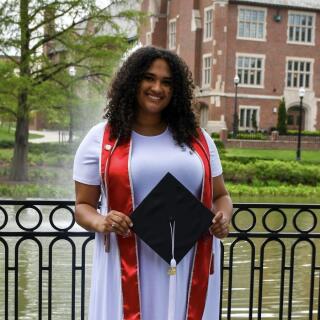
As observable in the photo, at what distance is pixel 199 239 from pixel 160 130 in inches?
20.9

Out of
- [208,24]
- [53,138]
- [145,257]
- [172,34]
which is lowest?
[53,138]

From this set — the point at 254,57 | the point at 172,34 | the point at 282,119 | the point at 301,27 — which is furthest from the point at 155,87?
the point at 172,34

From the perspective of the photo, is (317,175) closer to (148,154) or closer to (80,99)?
(80,99)

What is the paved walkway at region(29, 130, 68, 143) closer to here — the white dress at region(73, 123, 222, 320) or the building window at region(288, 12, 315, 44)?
the building window at region(288, 12, 315, 44)

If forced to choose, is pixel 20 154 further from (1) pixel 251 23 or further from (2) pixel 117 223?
(1) pixel 251 23

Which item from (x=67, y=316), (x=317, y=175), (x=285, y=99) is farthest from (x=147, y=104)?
(x=285, y=99)

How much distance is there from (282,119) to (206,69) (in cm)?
609

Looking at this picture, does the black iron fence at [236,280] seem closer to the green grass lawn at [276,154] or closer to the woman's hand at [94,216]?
the woman's hand at [94,216]

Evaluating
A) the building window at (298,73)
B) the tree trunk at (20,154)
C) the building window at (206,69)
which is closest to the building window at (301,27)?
the building window at (298,73)

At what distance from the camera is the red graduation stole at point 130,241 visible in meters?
2.75

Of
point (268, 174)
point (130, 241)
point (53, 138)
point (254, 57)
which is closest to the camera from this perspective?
point (130, 241)

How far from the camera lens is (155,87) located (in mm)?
2836

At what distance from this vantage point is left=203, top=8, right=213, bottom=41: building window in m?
39.6

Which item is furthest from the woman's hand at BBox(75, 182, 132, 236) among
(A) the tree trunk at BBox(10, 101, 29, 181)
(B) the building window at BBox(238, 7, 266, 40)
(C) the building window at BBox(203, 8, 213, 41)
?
(C) the building window at BBox(203, 8, 213, 41)
